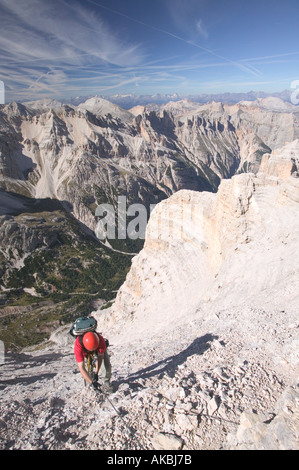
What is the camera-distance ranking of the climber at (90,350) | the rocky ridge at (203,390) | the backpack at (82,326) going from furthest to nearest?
the backpack at (82,326), the climber at (90,350), the rocky ridge at (203,390)

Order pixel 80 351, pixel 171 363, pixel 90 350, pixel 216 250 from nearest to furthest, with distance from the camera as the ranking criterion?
pixel 90 350, pixel 80 351, pixel 171 363, pixel 216 250

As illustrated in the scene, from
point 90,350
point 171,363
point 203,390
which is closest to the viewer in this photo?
point 203,390

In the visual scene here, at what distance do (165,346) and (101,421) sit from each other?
24.3 ft

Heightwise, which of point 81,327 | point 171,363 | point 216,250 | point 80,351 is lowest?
point 216,250

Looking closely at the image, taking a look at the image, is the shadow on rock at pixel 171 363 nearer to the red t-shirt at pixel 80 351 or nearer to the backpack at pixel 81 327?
the red t-shirt at pixel 80 351

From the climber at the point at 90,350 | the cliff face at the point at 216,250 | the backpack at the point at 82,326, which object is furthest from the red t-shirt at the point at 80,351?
the cliff face at the point at 216,250

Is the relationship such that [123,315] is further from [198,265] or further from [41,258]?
[41,258]

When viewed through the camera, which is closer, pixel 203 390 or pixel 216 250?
pixel 203 390

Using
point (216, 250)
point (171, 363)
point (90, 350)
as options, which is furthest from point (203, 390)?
point (216, 250)

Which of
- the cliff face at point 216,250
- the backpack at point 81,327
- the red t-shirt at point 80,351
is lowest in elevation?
the cliff face at point 216,250

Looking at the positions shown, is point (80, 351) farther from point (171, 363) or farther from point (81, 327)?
point (171, 363)

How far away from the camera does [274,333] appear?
1212cm

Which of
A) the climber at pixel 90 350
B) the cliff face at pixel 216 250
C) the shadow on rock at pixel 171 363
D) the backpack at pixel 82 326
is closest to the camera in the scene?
the climber at pixel 90 350
